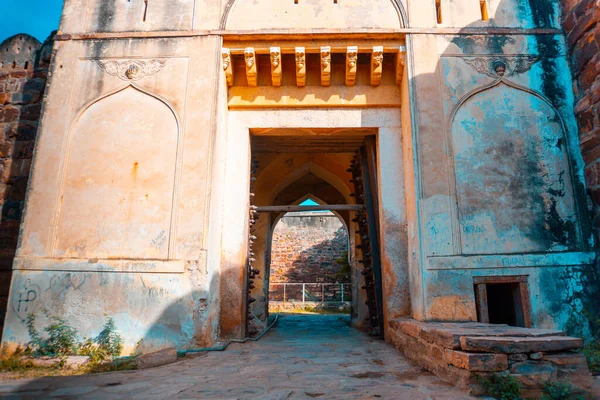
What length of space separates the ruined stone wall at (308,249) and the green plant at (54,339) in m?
13.1

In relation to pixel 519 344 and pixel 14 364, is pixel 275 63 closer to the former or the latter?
pixel 519 344

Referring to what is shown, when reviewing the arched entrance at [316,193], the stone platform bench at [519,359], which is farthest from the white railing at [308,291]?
the stone platform bench at [519,359]

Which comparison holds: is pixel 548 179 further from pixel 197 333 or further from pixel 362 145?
pixel 197 333

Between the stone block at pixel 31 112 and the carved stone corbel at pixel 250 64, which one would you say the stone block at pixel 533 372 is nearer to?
the carved stone corbel at pixel 250 64

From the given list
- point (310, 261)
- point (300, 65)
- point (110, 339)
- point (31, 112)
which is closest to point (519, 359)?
point (110, 339)

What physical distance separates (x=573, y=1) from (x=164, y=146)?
573 cm

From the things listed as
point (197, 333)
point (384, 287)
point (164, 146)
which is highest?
point (164, 146)

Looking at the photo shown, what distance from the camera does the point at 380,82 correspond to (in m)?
6.36

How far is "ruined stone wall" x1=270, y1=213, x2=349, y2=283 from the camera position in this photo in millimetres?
17844

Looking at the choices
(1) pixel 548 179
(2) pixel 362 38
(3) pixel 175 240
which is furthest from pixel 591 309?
(3) pixel 175 240

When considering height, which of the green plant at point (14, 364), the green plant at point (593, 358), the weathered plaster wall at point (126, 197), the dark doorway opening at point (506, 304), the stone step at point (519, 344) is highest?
the weathered plaster wall at point (126, 197)

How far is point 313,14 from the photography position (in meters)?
6.11

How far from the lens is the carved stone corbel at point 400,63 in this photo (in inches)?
234

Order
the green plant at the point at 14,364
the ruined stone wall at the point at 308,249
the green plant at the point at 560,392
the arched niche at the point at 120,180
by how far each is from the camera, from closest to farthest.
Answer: the green plant at the point at 560,392 < the green plant at the point at 14,364 < the arched niche at the point at 120,180 < the ruined stone wall at the point at 308,249
